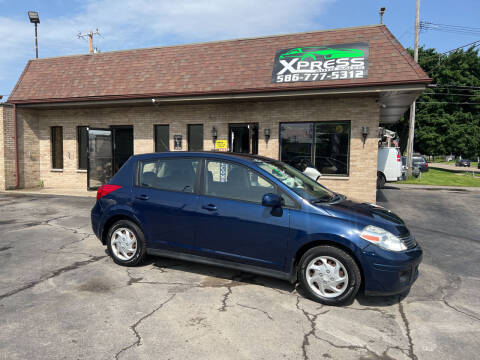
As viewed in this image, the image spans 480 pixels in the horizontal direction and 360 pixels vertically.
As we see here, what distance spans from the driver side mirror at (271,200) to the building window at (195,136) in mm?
8826

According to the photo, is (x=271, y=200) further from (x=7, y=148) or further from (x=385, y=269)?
(x=7, y=148)

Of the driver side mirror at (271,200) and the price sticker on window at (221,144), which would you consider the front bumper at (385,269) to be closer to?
the driver side mirror at (271,200)

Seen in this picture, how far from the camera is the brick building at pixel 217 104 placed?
10344 mm

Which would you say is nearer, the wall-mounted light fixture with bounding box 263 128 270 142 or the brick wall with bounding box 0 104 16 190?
the wall-mounted light fixture with bounding box 263 128 270 142

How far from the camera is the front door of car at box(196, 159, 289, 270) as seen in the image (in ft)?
13.1

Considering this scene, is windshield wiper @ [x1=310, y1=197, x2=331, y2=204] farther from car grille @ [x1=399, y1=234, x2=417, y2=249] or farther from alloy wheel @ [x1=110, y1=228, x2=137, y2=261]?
alloy wheel @ [x1=110, y1=228, x2=137, y2=261]

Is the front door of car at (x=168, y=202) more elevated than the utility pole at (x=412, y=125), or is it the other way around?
the utility pole at (x=412, y=125)

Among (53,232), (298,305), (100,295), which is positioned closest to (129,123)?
(53,232)

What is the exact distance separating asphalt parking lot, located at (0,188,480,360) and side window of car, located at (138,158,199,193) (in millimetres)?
→ 1255

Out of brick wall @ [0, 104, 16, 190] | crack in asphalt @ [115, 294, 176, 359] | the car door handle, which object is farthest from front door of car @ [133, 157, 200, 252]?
brick wall @ [0, 104, 16, 190]

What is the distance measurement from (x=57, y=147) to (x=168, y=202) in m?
12.3

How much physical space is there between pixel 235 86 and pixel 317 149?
3452 millimetres

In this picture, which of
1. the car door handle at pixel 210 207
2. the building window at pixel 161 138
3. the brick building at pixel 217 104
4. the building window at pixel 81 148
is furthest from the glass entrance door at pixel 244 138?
the car door handle at pixel 210 207

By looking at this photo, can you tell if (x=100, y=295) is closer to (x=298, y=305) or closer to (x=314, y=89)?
(x=298, y=305)
